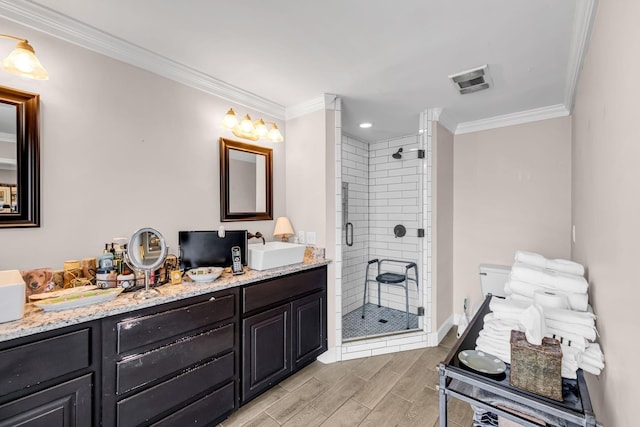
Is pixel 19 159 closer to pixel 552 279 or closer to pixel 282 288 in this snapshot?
pixel 282 288

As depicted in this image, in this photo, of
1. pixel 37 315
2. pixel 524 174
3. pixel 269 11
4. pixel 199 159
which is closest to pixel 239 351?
pixel 37 315

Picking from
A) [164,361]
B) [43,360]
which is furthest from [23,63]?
[164,361]

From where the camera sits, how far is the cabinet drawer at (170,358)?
137 cm

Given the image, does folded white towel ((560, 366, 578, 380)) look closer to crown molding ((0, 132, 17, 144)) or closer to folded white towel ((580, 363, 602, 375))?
folded white towel ((580, 363, 602, 375))

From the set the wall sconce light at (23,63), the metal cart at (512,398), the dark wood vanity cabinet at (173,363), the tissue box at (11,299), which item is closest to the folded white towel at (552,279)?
the metal cart at (512,398)

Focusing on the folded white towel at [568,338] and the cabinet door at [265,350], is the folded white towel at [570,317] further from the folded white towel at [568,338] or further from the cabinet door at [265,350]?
the cabinet door at [265,350]

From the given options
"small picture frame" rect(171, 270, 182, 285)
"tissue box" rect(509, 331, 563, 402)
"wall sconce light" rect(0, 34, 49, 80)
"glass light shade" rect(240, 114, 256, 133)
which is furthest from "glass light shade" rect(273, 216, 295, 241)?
"tissue box" rect(509, 331, 563, 402)

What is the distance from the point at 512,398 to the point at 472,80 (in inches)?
85.2

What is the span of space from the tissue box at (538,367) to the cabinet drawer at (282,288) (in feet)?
4.83

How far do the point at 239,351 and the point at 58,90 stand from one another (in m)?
1.87

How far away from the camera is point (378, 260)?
377cm

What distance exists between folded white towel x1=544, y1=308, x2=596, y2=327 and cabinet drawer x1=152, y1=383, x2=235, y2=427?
70.4 inches

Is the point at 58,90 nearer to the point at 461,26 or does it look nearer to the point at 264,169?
the point at 264,169

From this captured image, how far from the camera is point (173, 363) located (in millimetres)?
1528
